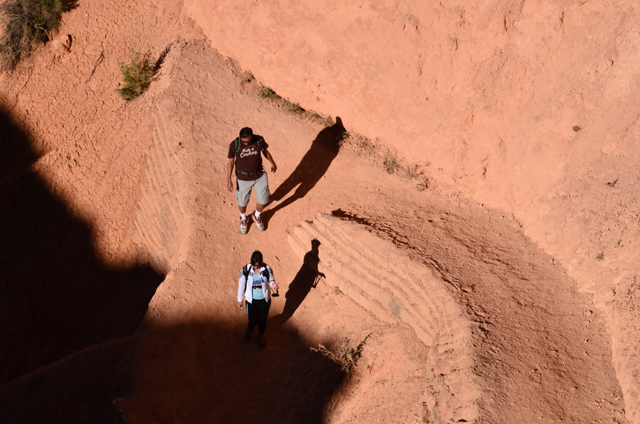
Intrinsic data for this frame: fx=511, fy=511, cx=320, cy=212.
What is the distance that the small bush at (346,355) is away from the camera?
571cm

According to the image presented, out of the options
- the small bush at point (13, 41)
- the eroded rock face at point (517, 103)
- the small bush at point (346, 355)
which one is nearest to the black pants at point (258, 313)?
the small bush at point (346, 355)

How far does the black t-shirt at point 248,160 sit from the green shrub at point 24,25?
6.54 m

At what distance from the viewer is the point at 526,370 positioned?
4680 mm

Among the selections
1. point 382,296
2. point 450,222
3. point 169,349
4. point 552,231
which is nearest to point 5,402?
point 169,349

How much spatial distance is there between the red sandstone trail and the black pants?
0.41 meters

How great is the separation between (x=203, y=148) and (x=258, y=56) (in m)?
2.15

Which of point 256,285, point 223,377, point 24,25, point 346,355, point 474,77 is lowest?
point 223,377

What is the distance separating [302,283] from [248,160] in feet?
6.21

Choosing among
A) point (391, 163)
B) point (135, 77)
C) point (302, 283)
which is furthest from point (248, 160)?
point (135, 77)

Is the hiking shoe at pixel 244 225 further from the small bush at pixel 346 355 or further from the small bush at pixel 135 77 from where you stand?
the small bush at pixel 135 77

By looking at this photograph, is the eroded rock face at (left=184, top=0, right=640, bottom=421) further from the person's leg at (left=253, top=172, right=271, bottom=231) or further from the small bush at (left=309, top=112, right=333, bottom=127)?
the person's leg at (left=253, top=172, right=271, bottom=231)

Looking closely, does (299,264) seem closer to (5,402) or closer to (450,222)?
(450,222)

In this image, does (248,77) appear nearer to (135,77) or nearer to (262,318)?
(135,77)

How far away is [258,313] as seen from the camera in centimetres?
627
